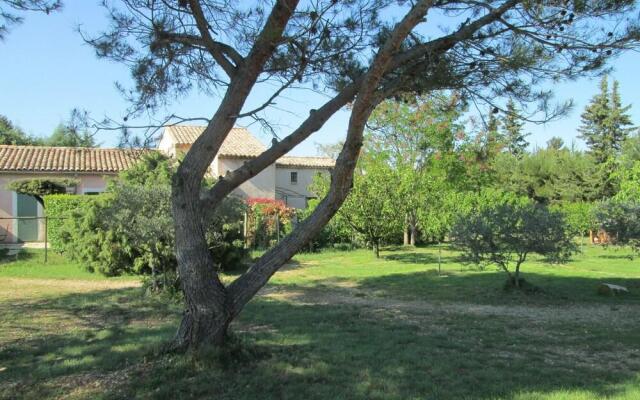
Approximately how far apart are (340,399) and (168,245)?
24.3 feet

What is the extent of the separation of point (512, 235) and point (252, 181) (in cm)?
2025

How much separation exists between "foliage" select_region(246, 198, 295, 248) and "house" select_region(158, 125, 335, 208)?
3.78 metres

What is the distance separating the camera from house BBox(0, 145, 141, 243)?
23.1m

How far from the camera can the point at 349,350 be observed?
20.9 ft

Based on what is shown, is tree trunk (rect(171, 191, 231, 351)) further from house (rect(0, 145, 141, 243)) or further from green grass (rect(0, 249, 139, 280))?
house (rect(0, 145, 141, 243))

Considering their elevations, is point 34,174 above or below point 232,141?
below

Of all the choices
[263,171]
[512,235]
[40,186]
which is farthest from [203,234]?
[263,171]

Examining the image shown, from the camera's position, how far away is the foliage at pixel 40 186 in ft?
71.4

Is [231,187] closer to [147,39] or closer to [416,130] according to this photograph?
[147,39]

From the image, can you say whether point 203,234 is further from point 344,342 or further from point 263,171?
point 263,171

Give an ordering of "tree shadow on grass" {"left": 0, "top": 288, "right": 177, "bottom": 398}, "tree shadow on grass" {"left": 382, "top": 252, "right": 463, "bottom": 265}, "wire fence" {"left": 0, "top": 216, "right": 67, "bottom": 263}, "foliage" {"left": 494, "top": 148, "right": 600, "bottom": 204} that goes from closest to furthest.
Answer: "tree shadow on grass" {"left": 0, "top": 288, "right": 177, "bottom": 398} < "tree shadow on grass" {"left": 382, "top": 252, "right": 463, "bottom": 265} < "wire fence" {"left": 0, "top": 216, "right": 67, "bottom": 263} < "foliage" {"left": 494, "top": 148, "right": 600, "bottom": 204}

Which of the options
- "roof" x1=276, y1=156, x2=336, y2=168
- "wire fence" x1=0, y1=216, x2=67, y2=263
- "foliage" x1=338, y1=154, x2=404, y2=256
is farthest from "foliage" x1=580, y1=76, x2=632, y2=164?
"wire fence" x1=0, y1=216, x2=67, y2=263

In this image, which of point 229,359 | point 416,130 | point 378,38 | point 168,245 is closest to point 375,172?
point 416,130

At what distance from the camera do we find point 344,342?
6.82m
